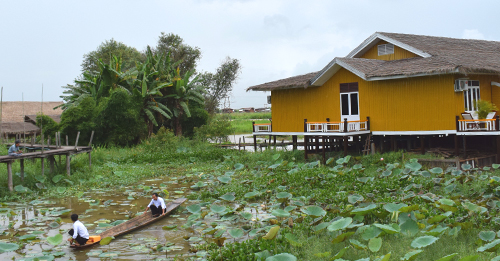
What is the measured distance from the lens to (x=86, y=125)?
2898cm

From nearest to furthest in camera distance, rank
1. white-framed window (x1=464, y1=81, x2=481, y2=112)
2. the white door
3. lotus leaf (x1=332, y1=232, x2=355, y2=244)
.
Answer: lotus leaf (x1=332, y1=232, x2=355, y2=244)
white-framed window (x1=464, y1=81, x2=481, y2=112)
the white door

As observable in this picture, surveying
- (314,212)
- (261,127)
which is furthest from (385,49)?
(314,212)

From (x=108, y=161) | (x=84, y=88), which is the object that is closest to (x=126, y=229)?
(x=108, y=161)

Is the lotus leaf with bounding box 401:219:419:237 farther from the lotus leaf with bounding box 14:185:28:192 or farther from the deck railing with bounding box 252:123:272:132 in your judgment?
the deck railing with bounding box 252:123:272:132

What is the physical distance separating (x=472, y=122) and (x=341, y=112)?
543 centimetres

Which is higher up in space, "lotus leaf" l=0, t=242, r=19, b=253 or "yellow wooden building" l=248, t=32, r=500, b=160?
"yellow wooden building" l=248, t=32, r=500, b=160

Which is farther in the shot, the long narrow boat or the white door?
the white door

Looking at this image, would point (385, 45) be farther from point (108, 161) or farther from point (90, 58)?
point (90, 58)

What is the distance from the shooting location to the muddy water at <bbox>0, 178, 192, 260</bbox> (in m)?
9.71

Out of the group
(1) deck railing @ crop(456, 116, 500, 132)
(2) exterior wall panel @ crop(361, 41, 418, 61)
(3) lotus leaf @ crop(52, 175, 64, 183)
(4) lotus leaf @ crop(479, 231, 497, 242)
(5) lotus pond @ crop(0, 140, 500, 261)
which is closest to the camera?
(4) lotus leaf @ crop(479, 231, 497, 242)

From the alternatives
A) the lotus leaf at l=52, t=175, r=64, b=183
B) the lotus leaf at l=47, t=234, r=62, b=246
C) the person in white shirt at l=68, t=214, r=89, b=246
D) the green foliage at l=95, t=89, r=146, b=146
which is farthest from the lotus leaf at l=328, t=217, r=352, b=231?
the green foliage at l=95, t=89, r=146, b=146

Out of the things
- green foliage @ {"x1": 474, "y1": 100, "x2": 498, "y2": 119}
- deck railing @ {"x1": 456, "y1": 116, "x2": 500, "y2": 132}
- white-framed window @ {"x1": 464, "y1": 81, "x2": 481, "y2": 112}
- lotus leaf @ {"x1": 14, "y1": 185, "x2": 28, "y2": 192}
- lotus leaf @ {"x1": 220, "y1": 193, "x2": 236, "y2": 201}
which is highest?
white-framed window @ {"x1": 464, "y1": 81, "x2": 481, "y2": 112}

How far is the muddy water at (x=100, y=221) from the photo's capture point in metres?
9.71

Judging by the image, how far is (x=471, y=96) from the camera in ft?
64.5
